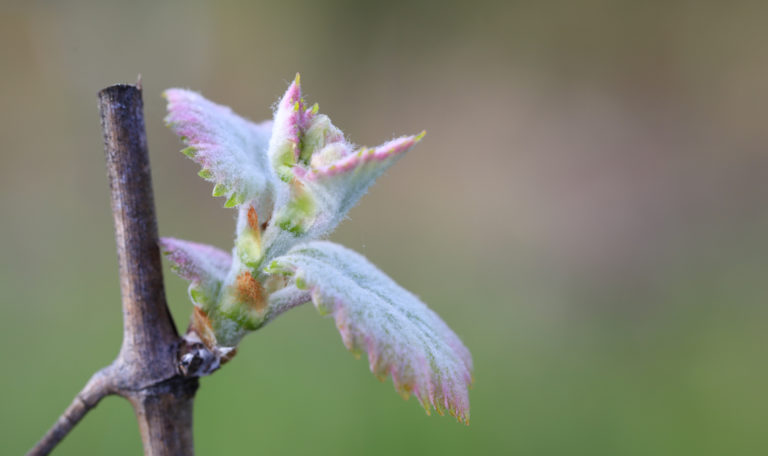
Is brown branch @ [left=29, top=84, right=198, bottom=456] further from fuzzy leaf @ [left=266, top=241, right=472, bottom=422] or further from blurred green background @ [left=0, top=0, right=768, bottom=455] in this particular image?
blurred green background @ [left=0, top=0, right=768, bottom=455]

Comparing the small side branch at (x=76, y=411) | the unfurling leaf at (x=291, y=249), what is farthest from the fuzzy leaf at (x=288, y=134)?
the small side branch at (x=76, y=411)

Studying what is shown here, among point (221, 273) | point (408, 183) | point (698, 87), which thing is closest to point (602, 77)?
point (698, 87)

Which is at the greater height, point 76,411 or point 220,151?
point 220,151

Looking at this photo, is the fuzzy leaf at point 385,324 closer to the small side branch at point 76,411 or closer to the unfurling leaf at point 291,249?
the unfurling leaf at point 291,249

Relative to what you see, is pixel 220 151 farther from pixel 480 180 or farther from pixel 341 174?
pixel 480 180

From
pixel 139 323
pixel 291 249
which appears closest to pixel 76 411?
pixel 139 323

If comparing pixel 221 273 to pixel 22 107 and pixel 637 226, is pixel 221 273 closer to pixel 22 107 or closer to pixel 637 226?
pixel 637 226
